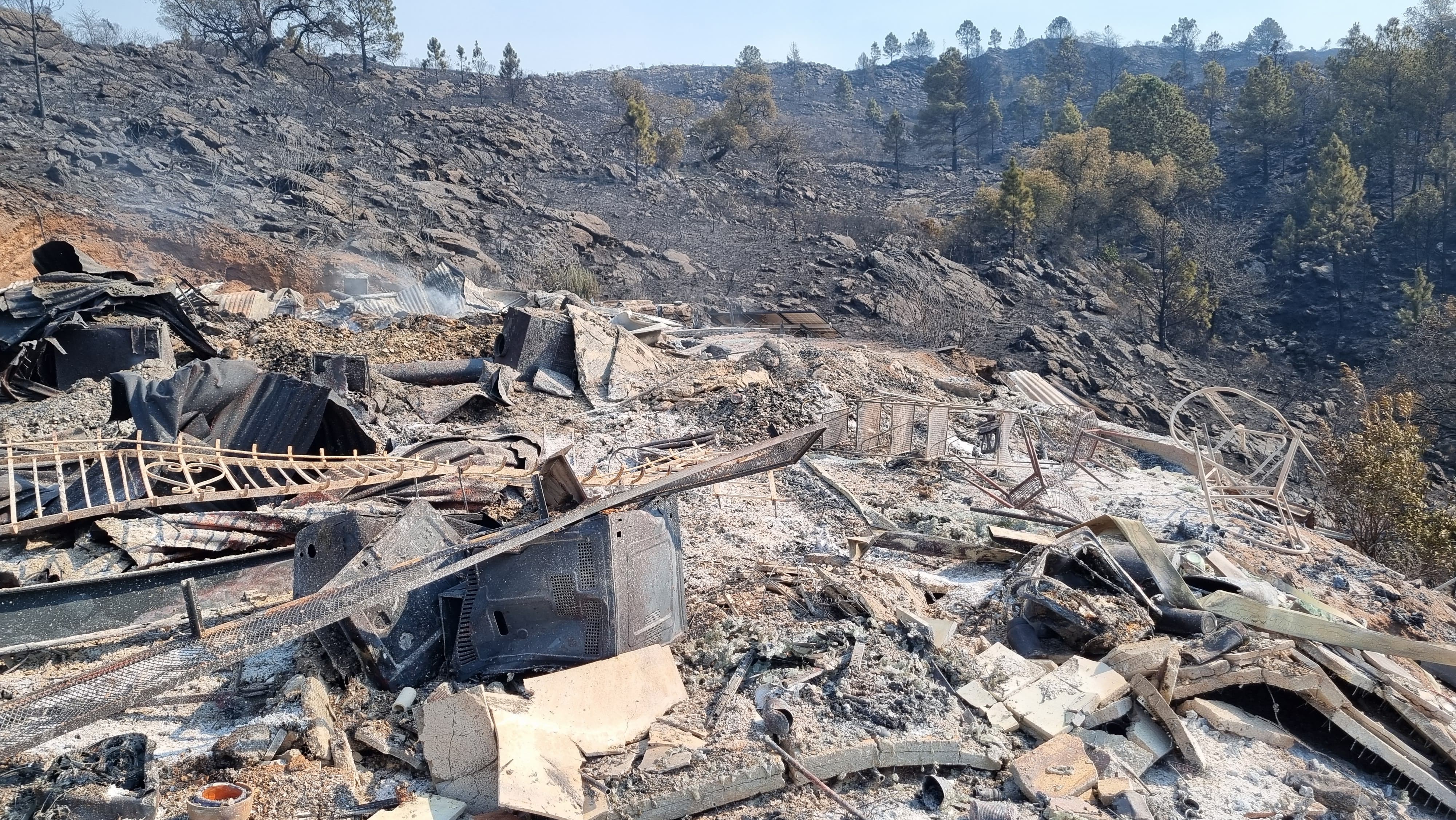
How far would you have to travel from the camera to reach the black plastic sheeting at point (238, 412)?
6.47 meters

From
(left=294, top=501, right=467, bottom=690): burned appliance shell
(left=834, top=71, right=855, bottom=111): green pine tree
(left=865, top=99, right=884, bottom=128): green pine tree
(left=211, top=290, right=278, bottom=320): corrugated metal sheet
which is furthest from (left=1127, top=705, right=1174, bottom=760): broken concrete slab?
Result: (left=834, top=71, right=855, bottom=111): green pine tree

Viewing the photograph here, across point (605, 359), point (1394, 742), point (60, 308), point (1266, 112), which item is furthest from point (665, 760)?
point (1266, 112)

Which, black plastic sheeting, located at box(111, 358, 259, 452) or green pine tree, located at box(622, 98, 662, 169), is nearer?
black plastic sheeting, located at box(111, 358, 259, 452)

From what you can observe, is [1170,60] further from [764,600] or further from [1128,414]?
[764,600]

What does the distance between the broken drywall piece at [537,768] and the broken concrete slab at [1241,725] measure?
2821 mm

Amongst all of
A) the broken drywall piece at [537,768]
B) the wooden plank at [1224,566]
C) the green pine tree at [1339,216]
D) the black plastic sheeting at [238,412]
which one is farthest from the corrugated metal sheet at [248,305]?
the green pine tree at [1339,216]

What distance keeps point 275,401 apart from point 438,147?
2502cm

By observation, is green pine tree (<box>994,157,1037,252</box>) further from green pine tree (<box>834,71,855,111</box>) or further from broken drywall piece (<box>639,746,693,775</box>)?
green pine tree (<box>834,71,855,111</box>)

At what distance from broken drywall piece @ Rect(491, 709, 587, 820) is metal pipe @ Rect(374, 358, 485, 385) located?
7.35 meters

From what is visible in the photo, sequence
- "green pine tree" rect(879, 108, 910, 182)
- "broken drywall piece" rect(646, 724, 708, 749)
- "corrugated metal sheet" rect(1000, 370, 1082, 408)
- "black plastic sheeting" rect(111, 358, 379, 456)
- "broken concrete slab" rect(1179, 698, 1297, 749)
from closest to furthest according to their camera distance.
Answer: "broken drywall piece" rect(646, 724, 708, 749) → "broken concrete slab" rect(1179, 698, 1297, 749) → "black plastic sheeting" rect(111, 358, 379, 456) → "corrugated metal sheet" rect(1000, 370, 1082, 408) → "green pine tree" rect(879, 108, 910, 182)

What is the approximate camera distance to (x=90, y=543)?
186 inches

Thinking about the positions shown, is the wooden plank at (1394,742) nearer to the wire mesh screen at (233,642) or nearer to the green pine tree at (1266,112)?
the wire mesh screen at (233,642)

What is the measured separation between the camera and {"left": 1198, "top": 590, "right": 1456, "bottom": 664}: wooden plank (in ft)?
14.2

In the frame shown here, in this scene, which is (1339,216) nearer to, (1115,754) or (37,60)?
(1115,754)
